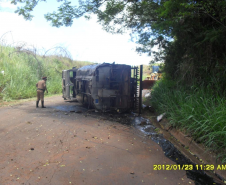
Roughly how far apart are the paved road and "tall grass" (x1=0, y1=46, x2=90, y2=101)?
7.11 m

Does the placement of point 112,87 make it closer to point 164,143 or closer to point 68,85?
point 164,143

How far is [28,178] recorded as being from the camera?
3422mm

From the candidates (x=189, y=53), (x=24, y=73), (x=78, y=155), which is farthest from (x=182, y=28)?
(x=24, y=73)

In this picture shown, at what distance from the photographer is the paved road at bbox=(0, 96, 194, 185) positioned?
3482mm

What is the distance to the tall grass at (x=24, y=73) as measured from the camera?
524 inches

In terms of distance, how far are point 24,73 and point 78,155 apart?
12.8 metres

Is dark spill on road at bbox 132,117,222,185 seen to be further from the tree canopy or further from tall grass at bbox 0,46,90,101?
tall grass at bbox 0,46,90,101

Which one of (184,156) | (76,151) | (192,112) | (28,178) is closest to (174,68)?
(192,112)

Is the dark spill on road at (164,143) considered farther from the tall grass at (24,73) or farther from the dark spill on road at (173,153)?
the tall grass at (24,73)

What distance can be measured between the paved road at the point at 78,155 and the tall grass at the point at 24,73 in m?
7.11

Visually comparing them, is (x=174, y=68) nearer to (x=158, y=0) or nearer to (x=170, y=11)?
(x=158, y=0)

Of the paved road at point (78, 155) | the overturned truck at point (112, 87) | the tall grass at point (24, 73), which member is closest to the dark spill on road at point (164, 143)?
the paved road at point (78, 155)

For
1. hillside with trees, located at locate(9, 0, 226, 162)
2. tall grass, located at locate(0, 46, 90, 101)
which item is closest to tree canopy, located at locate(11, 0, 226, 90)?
hillside with trees, located at locate(9, 0, 226, 162)

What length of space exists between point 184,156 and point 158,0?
699 centimetres
